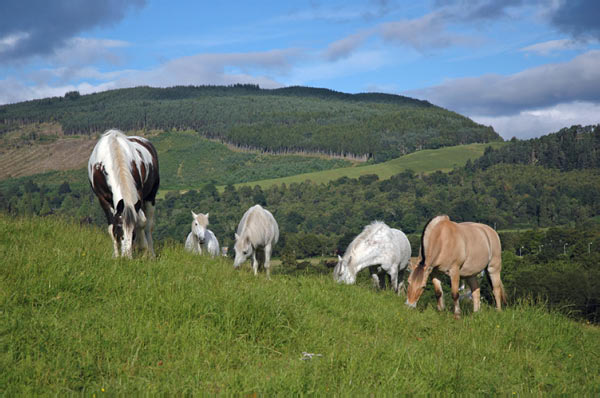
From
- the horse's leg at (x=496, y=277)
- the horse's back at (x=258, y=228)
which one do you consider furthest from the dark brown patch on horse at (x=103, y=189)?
the horse's leg at (x=496, y=277)

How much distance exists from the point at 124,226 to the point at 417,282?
20.1 ft

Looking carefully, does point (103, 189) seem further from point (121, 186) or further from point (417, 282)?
point (417, 282)

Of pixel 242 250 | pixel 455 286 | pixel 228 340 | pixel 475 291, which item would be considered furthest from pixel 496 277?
pixel 228 340

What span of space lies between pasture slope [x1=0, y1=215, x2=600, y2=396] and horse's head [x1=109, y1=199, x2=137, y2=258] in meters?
0.42

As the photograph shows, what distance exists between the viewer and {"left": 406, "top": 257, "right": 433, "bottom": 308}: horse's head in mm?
11125

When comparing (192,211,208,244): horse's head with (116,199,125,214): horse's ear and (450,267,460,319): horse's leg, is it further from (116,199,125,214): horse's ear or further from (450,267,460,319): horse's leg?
(450,267,460,319): horse's leg

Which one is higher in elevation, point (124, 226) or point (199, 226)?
point (124, 226)

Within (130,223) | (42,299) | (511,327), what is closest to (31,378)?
(42,299)

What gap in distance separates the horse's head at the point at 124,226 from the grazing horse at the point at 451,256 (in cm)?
586

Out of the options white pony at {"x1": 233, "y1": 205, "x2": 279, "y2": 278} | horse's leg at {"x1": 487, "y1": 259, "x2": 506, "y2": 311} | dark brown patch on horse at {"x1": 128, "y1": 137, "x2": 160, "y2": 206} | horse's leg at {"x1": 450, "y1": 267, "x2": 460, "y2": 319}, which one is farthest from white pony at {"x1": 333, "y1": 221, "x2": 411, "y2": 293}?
dark brown patch on horse at {"x1": 128, "y1": 137, "x2": 160, "y2": 206}

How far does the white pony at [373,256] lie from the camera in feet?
49.8

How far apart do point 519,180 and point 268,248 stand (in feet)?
608

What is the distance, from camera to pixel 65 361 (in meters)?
5.57

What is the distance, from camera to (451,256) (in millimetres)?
11297
